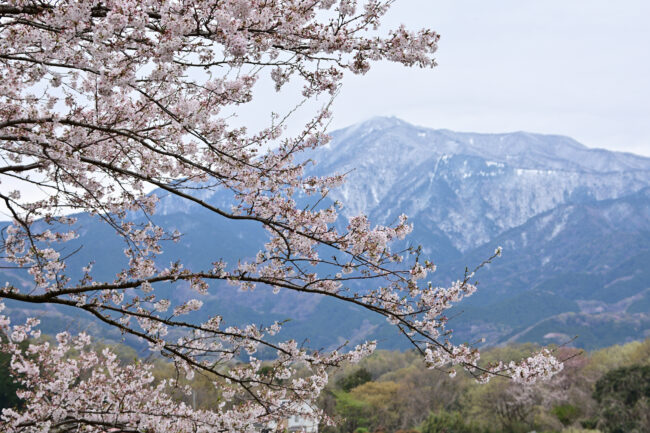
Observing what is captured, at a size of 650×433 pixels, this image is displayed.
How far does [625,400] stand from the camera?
2986 centimetres

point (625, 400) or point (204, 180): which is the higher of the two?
point (204, 180)

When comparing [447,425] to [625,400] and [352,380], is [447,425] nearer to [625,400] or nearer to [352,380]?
[625,400]

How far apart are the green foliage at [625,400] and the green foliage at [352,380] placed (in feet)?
81.4

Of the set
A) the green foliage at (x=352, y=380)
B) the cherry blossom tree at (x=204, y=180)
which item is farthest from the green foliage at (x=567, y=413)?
the cherry blossom tree at (x=204, y=180)

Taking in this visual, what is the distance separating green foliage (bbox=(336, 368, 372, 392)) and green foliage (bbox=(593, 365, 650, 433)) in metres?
24.8

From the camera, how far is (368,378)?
55062 mm

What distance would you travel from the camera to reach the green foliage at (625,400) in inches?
1053

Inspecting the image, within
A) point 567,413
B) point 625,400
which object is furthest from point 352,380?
point 625,400

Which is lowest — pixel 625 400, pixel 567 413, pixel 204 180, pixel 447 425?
pixel 625 400

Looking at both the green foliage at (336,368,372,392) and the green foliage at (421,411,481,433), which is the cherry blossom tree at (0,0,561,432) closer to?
the green foliage at (421,411,481,433)

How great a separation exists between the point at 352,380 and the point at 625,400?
2737 centimetres

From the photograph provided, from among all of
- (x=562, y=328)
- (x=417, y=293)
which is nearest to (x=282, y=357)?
(x=417, y=293)

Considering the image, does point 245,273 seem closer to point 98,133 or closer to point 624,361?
point 98,133

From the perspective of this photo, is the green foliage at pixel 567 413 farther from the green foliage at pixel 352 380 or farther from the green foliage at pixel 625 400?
the green foliage at pixel 352 380
